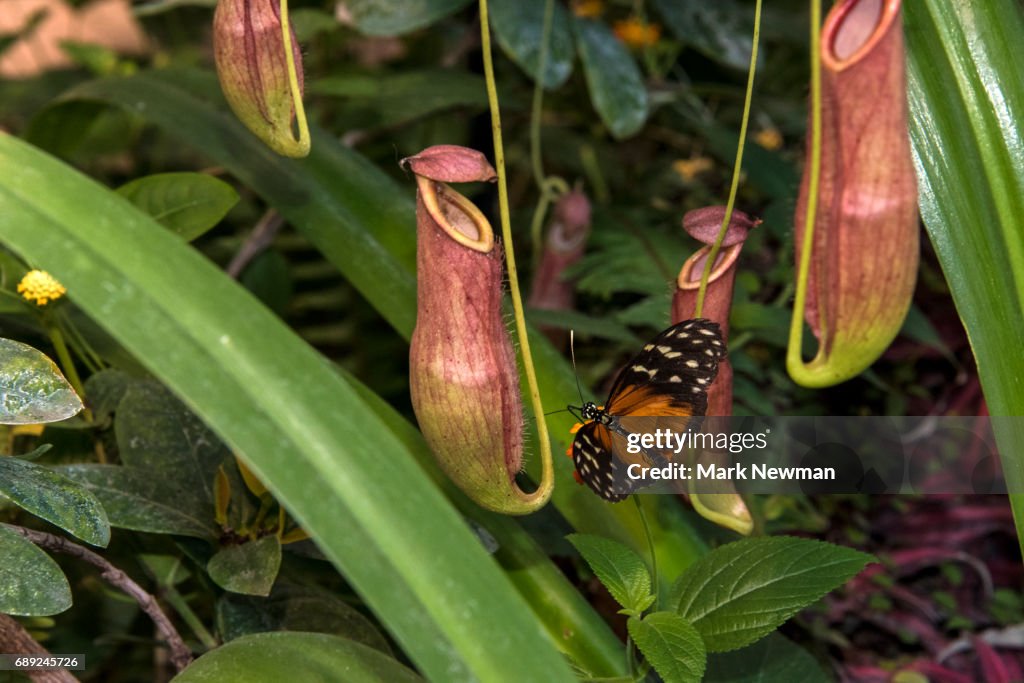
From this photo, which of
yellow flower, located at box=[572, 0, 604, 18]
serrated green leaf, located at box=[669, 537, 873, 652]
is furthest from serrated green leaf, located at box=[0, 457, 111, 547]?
yellow flower, located at box=[572, 0, 604, 18]

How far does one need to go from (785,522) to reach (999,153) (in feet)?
1.84

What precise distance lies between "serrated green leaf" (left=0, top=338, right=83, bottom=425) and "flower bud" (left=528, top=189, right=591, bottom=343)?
2.27ft

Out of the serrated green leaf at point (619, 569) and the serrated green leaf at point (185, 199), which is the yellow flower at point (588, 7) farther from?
the serrated green leaf at point (619, 569)

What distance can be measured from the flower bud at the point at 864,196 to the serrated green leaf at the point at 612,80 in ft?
2.25

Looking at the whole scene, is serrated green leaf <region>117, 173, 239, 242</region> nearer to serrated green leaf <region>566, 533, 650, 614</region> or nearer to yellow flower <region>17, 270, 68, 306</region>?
yellow flower <region>17, 270, 68, 306</region>

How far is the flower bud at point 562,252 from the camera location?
1.27 m

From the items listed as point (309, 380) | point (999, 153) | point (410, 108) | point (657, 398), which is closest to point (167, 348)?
point (309, 380)

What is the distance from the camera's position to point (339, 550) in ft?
1.43

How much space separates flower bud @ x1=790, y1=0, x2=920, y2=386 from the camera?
1.71ft

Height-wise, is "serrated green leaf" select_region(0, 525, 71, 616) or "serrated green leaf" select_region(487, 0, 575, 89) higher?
"serrated green leaf" select_region(487, 0, 575, 89)

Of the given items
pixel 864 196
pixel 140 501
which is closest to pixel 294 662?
pixel 140 501

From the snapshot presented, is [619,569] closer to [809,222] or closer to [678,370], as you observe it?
[678,370]

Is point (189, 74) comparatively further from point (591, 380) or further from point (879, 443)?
point (879, 443)

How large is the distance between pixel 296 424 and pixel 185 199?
541 mm
